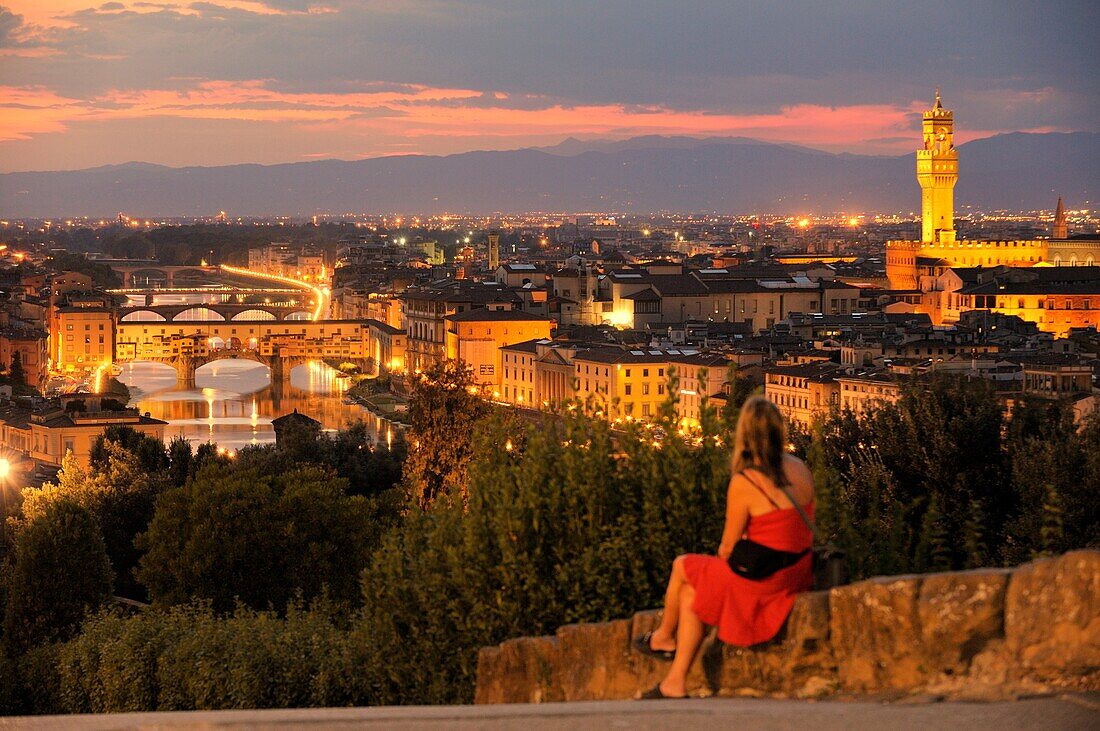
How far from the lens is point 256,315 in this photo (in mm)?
56156

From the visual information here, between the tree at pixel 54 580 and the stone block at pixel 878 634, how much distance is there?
7802 mm

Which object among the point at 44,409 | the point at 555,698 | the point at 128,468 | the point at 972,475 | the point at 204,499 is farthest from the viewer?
the point at 44,409

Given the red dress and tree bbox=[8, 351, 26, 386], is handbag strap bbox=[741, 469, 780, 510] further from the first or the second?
tree bbox=[8, 351, 26, 386]

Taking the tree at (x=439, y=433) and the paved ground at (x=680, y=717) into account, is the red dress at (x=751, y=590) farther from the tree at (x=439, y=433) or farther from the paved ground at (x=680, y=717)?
the tree at (x=439, y=433)

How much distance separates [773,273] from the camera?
44.0 m

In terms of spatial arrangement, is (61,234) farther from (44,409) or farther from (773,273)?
(44,409)

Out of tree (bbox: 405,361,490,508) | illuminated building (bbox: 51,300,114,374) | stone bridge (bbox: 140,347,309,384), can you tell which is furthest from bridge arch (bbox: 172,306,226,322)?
tree (bbox: 405,361,490,508)

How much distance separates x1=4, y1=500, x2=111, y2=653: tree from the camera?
10484 millimetres

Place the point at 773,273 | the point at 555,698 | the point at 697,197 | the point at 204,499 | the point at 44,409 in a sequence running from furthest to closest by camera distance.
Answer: the point at 697,197
the point at 773,273
the point at 44,409
the point at 204,499
the point at 555,698

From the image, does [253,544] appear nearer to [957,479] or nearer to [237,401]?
→ [957,479]

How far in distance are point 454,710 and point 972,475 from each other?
9.05 feet

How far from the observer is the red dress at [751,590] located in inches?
128

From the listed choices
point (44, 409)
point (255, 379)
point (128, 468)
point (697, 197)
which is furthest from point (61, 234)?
point (128, 468)

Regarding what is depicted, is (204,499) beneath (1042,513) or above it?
beneath
